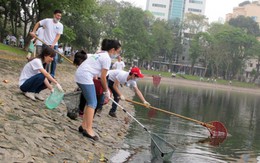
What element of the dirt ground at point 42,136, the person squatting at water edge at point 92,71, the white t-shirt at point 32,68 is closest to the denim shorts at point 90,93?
the person squatting at water edge at point 92,71

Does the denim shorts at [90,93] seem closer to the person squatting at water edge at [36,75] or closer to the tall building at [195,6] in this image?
the person squatting at water edge at [36,75]

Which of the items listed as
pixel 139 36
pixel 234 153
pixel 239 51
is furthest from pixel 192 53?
pixel 234 153

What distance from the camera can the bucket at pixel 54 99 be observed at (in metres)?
8.22

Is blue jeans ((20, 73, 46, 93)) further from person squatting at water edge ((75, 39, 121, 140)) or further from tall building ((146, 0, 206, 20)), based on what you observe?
tall building ((146, 0, 206, 20))

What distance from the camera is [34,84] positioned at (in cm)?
862

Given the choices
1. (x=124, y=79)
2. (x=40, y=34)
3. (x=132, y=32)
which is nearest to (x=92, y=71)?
(x=124, y=79)

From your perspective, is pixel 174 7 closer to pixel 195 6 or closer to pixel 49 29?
pixel 195 6

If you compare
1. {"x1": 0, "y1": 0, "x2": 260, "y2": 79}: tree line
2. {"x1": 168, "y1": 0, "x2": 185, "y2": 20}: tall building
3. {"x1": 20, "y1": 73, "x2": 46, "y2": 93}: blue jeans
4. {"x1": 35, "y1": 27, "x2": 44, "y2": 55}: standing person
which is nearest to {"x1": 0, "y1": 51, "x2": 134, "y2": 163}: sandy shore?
{"x1": 20, "y1": 73, "x2": 46, "y2": 93}: blue jeans

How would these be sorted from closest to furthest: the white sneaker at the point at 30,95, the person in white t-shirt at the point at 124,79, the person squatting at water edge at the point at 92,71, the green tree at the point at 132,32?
the person squatting at water edge at the point at 92,71 → the white sneaker at the point at 30,95 → the person in white t-shirt at the point at 124,79 → the green tree at the point at 132,32

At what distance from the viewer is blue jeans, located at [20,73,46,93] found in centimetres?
843

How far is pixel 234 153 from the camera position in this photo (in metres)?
10.5

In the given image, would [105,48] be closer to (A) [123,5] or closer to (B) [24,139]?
(B) [24,139]

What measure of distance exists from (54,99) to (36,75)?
2.31 feet

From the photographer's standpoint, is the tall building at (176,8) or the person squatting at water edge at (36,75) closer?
the person squatting at water edge at (36,75)
